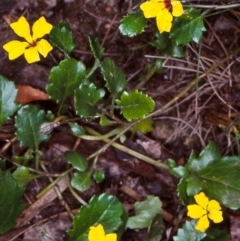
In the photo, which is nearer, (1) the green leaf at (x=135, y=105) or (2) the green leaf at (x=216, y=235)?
(1) the green leaf at (x=135, y=105)

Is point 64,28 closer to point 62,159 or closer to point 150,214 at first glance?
point 62,159

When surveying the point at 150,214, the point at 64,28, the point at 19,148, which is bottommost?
the point at 150,214

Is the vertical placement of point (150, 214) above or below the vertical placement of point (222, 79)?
below

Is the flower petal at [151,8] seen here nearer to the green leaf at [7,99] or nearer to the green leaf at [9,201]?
the green leaf at [7,99]

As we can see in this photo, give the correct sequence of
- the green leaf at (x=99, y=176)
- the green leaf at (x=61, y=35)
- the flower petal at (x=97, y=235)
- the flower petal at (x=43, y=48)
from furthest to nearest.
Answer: the green leaf at (x=99, y=176) → the green leaf at (x=61, y=35) → the flower petal at (x=43, y=48) → the flower petal at (x=97, y=235)

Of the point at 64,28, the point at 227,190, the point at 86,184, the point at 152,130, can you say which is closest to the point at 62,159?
the point at 86,184

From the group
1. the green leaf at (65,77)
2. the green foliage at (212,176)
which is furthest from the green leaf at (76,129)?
the green foliage at (212,176)

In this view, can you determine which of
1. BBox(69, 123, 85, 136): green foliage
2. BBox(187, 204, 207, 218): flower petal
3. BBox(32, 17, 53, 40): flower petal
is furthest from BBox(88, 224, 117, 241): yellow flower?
BBox(32, 17, 53, 40): flower petal
